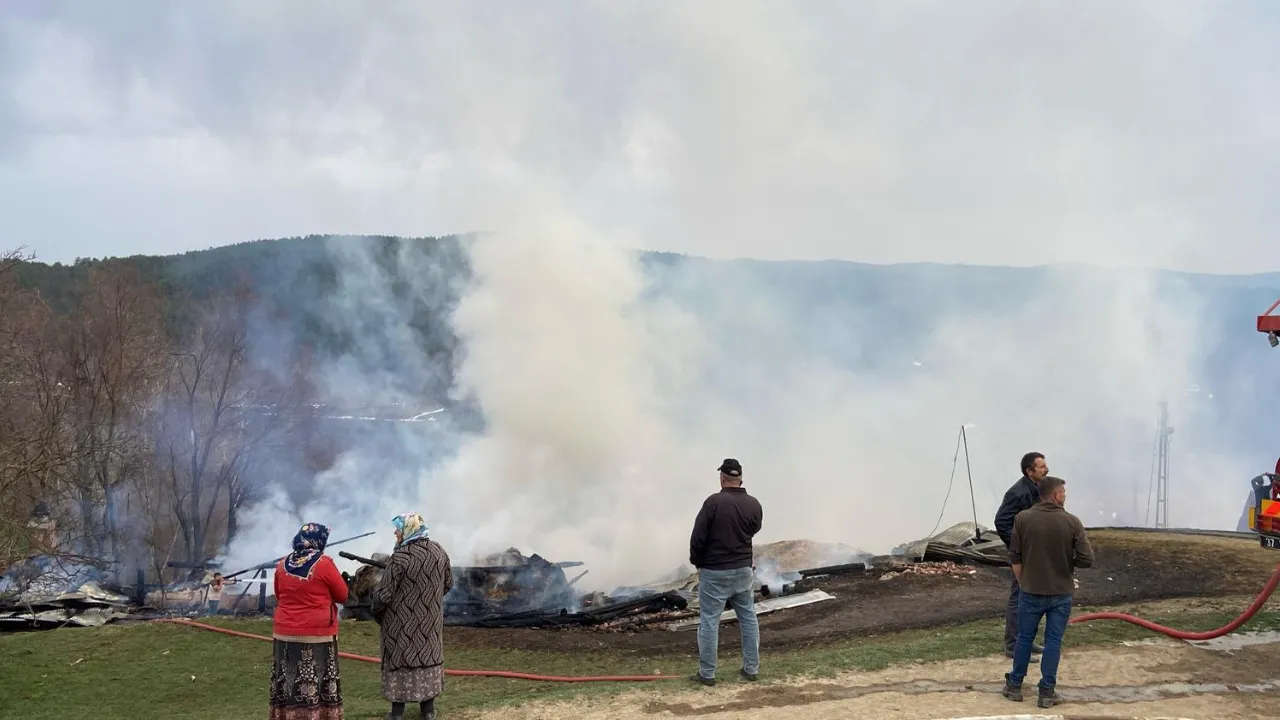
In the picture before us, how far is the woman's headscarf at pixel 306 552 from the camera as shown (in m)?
5.38

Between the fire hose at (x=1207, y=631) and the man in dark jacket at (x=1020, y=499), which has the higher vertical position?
the man in dark jacket at (x=1020, y=499)

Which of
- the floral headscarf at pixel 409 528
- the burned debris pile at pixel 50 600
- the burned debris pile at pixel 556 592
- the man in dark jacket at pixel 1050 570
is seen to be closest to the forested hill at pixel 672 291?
the burned debris pile at pixel 556 592

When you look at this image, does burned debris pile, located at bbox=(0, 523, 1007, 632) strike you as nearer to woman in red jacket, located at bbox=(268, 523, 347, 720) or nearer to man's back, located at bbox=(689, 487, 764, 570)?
man's back, located at bbox=(689, 487, 764, 570)

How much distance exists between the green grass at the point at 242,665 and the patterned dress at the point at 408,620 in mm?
996

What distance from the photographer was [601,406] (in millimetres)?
20172

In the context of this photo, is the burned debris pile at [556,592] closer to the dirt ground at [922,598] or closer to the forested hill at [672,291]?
the dirt ground at [922,598]

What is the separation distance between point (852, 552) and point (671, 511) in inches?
225

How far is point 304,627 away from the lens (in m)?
5.37

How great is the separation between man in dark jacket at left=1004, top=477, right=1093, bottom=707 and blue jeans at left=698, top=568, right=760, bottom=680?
6.51 ft

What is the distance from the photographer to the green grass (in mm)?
7711

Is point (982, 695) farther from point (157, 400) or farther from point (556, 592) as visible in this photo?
point (157, 400)

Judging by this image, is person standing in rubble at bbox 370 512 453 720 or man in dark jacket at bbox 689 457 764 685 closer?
person standing in rubble at bbox 370 512 453 720

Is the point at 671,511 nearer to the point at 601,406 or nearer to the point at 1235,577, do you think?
the point at 601,406

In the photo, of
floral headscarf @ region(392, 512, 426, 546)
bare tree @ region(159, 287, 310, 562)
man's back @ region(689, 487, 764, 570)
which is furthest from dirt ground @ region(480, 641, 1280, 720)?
bare tree @ region(159, 287, 310, 562)
